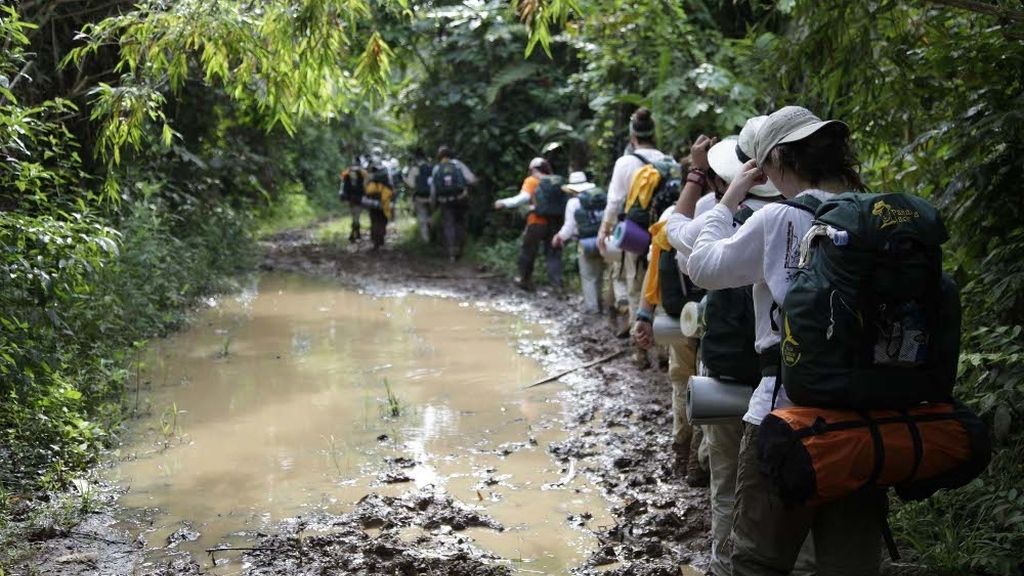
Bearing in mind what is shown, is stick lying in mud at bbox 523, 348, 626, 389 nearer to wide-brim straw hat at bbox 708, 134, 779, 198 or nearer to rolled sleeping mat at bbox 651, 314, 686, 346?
rolled sleeping mat at bbox 651, 314, 686, 346

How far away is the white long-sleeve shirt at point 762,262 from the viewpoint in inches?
126

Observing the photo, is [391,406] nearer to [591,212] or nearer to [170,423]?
[170,423]

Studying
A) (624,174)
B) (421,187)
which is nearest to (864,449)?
(624,174)

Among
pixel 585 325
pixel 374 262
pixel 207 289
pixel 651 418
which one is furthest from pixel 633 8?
pixel 374 262

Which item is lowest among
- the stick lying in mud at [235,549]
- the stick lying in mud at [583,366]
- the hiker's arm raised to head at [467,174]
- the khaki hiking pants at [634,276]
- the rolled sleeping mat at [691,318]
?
the stick lying in mud at [235,549]

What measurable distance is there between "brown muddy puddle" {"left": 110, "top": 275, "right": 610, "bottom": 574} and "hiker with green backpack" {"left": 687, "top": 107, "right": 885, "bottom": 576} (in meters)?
1.82

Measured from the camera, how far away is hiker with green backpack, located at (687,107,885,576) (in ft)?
10.3

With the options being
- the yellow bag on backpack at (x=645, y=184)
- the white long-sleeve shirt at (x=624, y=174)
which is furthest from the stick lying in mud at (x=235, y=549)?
the white long-sleeve shirt at (x=624, y=174)

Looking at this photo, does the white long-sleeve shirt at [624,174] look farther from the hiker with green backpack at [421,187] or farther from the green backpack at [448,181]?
the hiker with green backpack at [421,187]

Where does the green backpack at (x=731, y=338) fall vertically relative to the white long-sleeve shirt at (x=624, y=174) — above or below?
below

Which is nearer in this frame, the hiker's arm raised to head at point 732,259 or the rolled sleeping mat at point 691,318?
the hiker's arm raised to head at point 732,259

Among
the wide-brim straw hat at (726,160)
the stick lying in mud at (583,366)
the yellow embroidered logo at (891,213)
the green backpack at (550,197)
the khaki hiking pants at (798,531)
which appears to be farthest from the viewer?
the green backpack at (550,197)

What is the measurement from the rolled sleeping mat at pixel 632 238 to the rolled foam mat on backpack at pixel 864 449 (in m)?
4.94

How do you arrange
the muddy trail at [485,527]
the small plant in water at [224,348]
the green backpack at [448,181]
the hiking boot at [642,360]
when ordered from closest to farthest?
the muddy trail at [485,527] → the hiking boot at [642,360] → the small plant in water at [224,348] → the green backpack at [448,181]
